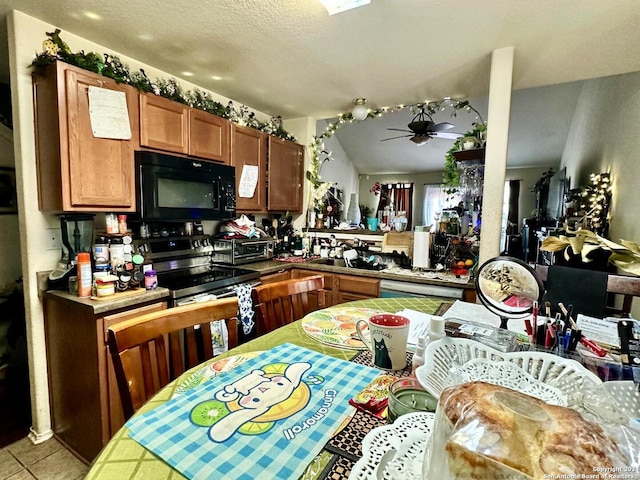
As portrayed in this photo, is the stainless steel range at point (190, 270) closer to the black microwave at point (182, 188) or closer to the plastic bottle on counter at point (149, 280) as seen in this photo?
the plastic bottle on counter at point (149, 280)

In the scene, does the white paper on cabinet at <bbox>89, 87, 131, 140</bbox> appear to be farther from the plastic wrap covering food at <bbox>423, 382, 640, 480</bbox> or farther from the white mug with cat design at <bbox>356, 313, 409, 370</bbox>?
the plastic wrap covering food at <bbox>423, 382, 640, 480</bbox>

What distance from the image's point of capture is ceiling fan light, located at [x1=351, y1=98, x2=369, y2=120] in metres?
2.98

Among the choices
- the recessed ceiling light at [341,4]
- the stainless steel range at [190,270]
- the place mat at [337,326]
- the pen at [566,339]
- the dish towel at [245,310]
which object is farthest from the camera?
the dish towel at [245,310]

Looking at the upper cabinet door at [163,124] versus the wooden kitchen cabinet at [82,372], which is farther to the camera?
the upper cabinet door at [163,124]

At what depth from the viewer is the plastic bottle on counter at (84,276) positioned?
5.53ft

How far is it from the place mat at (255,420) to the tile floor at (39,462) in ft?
4.83

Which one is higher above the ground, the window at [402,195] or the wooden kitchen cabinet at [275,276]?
the window at [402,195]

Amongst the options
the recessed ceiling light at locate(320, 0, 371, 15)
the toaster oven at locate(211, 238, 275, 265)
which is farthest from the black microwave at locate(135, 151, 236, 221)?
the recessed ceiling light at locate(320, 0, 371, 15)

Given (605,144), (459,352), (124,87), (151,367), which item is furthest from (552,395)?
(605,144)

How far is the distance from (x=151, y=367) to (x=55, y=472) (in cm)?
135

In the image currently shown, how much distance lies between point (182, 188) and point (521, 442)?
2.36 metres

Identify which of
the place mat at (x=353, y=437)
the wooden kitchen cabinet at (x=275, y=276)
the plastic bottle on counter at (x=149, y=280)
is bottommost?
the wooden kitchen cabinet at (x=275, y=276)

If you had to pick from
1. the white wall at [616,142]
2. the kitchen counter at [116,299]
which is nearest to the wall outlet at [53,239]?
the kitchen counter at [116,299]

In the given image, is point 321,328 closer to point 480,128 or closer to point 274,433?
point 274,433
